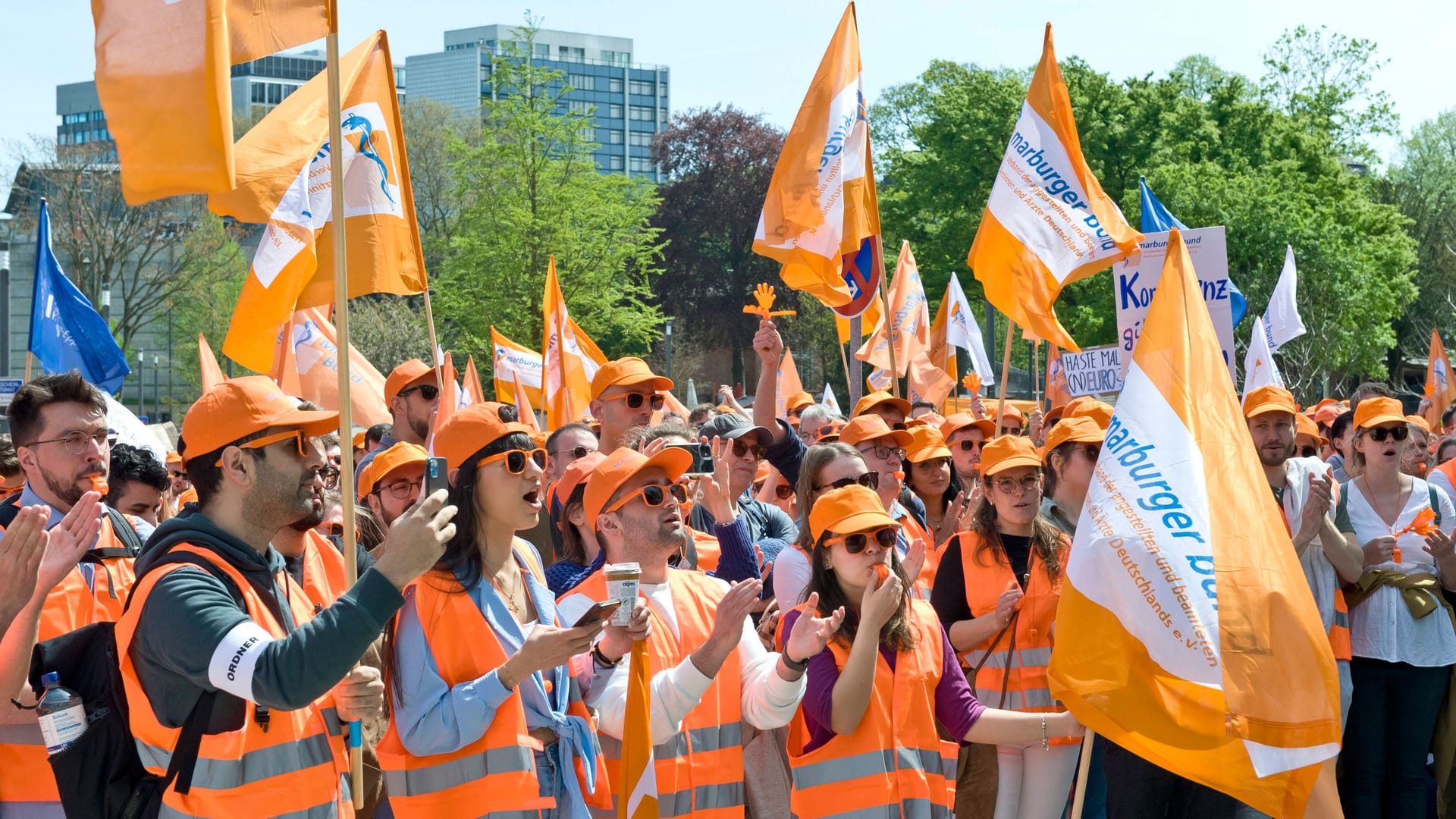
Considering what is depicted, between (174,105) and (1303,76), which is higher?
(1303,76)

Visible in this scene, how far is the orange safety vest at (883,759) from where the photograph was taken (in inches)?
176

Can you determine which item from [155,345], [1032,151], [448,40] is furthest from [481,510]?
[448,40]

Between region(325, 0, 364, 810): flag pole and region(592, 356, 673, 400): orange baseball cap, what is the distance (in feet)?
10.9

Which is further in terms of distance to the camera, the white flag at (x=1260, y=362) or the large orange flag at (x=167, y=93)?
the white flag at (x=1260, y=362)

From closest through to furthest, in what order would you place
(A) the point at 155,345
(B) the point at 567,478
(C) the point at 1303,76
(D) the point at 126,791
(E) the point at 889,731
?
1. (D) the point at 126,791
2. (E) the point at 889,731
3. (B) the point at 567,478
4. (C) the point at 1303,76
5. (A) the point at 155,345

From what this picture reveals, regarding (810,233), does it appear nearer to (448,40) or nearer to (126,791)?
(126,791)

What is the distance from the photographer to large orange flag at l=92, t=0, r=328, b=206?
3.79 meters

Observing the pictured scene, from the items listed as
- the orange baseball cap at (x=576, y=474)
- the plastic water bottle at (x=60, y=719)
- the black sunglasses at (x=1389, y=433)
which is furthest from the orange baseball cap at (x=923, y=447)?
the plastic water bottle at (x=60, y=719)

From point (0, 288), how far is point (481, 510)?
64.1 ft

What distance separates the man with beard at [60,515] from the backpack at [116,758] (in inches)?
31.7

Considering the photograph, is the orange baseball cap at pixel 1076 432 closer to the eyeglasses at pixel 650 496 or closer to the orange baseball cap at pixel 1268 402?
the orange baseball cap at pixel 1268 402

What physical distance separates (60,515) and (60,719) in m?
1.66

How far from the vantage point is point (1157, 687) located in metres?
3.86

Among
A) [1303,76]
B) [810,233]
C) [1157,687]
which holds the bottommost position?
[1157,687]
